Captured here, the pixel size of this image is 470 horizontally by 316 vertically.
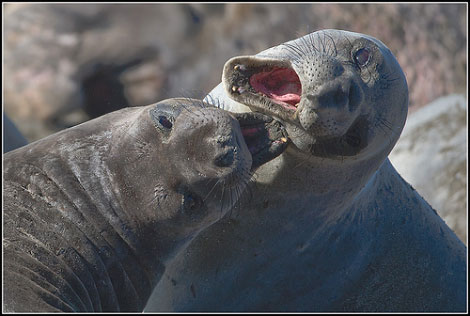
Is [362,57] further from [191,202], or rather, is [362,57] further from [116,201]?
[116,201]

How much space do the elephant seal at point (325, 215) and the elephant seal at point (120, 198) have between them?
10.1 inches

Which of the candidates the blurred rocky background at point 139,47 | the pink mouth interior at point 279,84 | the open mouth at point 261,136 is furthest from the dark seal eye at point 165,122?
the blurred rocky background at point 139,47

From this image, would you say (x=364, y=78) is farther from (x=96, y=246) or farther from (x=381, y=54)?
(x=96, y=246)

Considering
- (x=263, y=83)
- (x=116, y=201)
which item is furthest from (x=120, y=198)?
(x=263, y=83)

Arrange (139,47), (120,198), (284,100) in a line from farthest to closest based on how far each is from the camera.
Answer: (139,47) < (284,100) < (120,198)

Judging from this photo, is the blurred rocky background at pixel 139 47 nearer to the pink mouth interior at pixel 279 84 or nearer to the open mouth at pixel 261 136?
the pink mouth interior at pixel 279 84

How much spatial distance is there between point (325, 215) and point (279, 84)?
0.66m

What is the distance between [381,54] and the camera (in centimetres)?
335

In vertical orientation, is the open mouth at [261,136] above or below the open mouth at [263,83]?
below

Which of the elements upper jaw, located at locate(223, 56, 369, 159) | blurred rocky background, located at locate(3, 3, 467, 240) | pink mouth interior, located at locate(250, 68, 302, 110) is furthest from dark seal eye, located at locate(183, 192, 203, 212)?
blurred rocky background, located at locate(3, 3, 467, 240)

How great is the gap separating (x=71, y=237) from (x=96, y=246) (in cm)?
10

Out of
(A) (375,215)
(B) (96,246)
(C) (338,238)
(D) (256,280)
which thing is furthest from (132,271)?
(A) (375,215)

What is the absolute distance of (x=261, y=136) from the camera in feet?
10.2

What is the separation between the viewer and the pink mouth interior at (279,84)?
10.8ft
